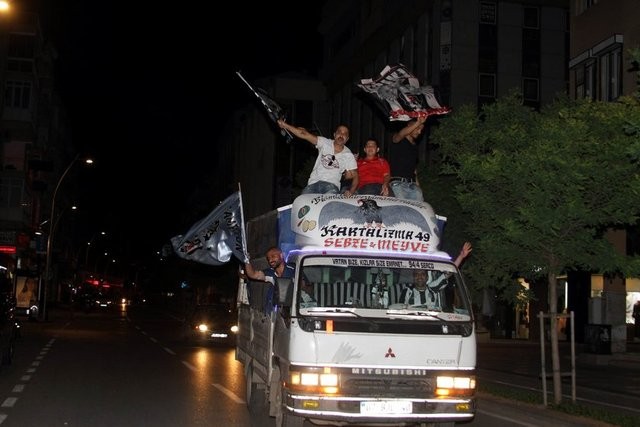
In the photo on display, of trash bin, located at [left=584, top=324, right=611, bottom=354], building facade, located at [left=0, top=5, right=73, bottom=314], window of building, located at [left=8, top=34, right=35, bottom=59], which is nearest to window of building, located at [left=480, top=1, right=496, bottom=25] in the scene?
trash bin, located at [left=584, top=324, right=611, bottom=354]

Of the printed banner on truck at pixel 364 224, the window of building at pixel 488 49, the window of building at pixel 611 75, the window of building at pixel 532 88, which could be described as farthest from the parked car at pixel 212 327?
the window of building at pixel 532 88

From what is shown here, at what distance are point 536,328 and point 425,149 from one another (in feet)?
→ 39.2

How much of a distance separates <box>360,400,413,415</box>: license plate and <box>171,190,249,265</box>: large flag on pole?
139 inches

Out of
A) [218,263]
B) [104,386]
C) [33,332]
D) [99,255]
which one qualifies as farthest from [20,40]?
[99,255]

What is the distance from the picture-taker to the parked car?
91.8 ft

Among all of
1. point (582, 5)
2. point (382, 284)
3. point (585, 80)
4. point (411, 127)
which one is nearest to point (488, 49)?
point (582, 5)

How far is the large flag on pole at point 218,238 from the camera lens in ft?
38.3

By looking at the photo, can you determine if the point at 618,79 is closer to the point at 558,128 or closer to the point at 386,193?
the point at 558,128

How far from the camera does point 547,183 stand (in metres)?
12.3

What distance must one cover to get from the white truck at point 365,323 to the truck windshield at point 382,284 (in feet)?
0.04

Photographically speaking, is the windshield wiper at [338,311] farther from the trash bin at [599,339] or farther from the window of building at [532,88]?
the window of building at [532,88]

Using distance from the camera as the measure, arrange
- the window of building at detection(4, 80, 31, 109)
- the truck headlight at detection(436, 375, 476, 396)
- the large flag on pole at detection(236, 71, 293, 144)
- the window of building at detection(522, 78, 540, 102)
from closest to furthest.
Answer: the truck headlight at detection(436, 375, 476, 396) < the large flag on pole at detection(236, 71, 293, 144) < the window of building at detection(522, 78, 540, 102) < the window of building at detection(4, 80, 31, 109)

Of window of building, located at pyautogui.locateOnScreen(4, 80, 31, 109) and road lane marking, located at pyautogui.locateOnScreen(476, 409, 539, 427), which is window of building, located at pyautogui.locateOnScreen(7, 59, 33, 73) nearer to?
window of building, located at pyautogui.locateOnScreen(4, 80, 31, 109)

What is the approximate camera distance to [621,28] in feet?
92.7
